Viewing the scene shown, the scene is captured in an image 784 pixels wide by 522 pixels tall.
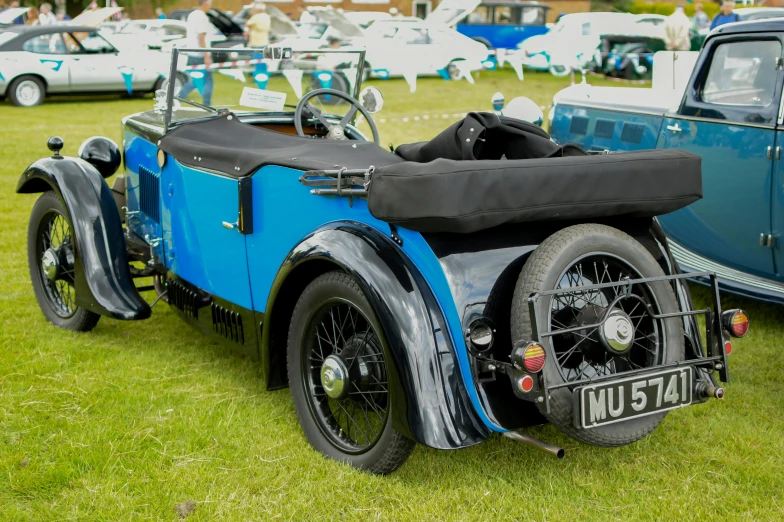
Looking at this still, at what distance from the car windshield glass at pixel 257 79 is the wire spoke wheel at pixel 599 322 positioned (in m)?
2.24

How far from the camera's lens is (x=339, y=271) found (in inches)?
118

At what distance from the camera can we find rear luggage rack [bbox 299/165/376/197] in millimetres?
2865

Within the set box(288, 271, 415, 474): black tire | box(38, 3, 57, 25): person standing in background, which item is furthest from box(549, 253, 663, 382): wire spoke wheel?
box(38, 3, 57, 25): person standing in background

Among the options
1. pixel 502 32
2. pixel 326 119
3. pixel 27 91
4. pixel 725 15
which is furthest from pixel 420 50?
pixel 326 119

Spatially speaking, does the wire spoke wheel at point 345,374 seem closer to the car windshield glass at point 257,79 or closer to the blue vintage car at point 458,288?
the blue vintage car at point 458,288

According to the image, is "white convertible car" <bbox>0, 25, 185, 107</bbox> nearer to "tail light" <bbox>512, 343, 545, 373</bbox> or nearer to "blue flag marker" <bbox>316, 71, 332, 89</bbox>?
"blue flag marker" <bbox>316, 71, 332, 89</bbox>

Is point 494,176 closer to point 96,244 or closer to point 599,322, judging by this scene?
point 599,322

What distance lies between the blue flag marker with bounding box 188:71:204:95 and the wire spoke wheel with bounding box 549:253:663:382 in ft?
8.05

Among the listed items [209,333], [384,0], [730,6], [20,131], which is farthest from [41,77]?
[384,0]

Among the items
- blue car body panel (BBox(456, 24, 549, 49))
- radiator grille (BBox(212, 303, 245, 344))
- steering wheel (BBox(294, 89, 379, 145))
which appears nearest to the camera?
radiator grille (BBox(212, 303, 245, 344))

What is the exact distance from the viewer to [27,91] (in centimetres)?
1483

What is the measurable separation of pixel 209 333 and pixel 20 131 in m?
9.46

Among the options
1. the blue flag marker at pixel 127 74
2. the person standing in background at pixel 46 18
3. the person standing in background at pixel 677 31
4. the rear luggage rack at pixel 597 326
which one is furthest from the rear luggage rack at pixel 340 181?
the person standing in background at pixel 46 18

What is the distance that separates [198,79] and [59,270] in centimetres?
131
